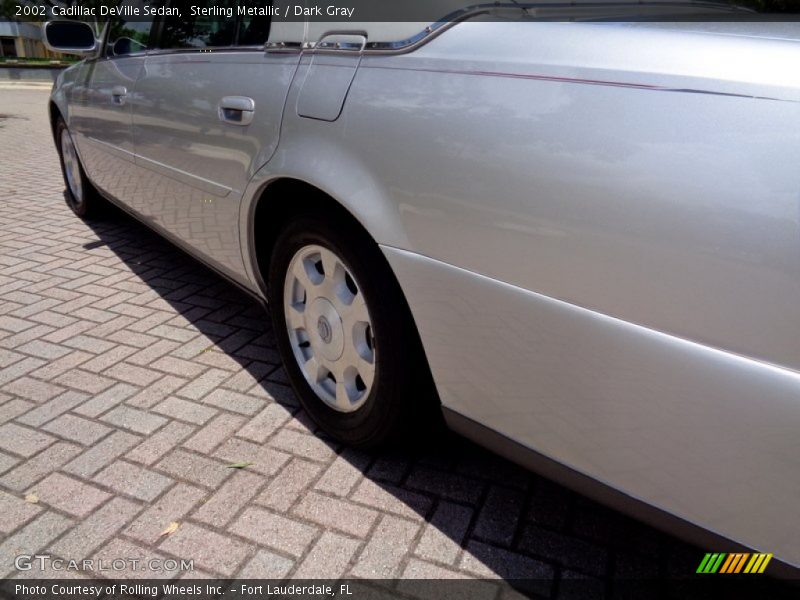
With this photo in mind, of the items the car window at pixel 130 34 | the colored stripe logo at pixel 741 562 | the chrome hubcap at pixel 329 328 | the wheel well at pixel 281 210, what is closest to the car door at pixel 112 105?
the car window at pixel 130 34

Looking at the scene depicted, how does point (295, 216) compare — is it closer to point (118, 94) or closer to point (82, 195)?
point (118, 94)

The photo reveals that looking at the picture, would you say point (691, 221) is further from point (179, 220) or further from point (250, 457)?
point (179, 220)

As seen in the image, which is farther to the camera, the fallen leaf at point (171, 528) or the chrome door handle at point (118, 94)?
the chrome door handle at point (118, 94)

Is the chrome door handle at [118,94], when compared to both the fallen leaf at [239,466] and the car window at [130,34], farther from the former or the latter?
the fallen leaf at [239,466]

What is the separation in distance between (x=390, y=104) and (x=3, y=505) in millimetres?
1764

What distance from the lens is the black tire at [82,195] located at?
5.19 m

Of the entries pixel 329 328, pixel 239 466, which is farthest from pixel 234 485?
pixel 329 328

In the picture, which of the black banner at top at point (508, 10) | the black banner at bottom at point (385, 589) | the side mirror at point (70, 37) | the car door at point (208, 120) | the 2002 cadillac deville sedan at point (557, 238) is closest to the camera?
the 2002 cadillac deville sedan at point (557, 238)

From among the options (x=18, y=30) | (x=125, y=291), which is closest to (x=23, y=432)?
(x=125, y=291)

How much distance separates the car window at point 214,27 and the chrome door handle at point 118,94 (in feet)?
1.26

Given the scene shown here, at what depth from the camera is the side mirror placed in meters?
4.24

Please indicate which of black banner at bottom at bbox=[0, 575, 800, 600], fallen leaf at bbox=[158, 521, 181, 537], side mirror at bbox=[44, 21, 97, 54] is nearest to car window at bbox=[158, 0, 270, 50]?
side mirror at bbox=[44, 21, 97, 54]

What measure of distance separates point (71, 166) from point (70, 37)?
1410 millimetres

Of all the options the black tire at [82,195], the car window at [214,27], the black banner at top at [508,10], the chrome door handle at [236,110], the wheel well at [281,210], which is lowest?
the black tire at [82,195]
